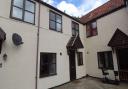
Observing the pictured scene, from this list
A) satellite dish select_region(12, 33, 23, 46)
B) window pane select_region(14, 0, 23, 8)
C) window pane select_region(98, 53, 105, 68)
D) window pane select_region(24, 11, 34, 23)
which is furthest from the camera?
window pane select_region(98, 53, 105, 68)

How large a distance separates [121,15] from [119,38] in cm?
198

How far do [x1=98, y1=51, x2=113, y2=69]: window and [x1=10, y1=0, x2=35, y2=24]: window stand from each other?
282 inches

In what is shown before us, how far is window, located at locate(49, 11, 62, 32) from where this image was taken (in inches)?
343

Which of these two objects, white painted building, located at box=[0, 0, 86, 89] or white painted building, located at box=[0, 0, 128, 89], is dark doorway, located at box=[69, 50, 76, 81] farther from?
white painted building, located at box=[0, 0, 86, 89]

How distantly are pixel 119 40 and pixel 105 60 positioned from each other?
2448 millimetres

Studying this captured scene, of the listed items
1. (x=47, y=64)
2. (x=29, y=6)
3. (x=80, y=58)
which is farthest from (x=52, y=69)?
(x=29, y=6)

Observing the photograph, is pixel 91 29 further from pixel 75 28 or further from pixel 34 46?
pixel 34 46

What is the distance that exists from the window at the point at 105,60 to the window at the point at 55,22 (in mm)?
4831

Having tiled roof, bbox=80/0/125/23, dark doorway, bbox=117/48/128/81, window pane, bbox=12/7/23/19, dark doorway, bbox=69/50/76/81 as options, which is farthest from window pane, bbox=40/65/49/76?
tiled roof, bbox=80/0/125/23

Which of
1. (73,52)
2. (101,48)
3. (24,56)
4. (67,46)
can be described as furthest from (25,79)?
(101,48)

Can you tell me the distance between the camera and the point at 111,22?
33.1 ft

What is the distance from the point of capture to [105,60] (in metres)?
10.5

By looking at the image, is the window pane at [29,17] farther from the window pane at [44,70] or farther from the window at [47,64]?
the window pane at [44,70]

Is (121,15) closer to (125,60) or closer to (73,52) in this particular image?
(125,60)
